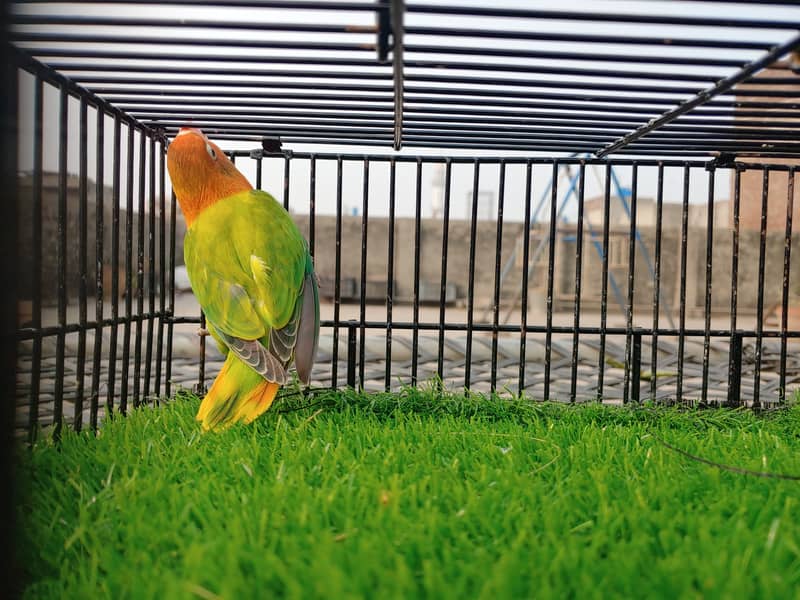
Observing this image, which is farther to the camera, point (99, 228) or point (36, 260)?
point (99, 228)

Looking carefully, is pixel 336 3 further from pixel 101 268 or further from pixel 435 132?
pixel 101 268

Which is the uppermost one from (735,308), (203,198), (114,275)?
(203,198)

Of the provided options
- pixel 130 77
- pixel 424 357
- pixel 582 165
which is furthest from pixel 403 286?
pixel 130 77

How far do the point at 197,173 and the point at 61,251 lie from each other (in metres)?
0.54

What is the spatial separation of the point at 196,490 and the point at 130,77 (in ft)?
4.97

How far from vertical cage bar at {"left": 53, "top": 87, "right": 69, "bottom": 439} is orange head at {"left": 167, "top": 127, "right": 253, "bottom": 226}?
365 millimetres

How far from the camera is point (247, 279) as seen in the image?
6.62 feet

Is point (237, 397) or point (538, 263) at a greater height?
point (538, 263)

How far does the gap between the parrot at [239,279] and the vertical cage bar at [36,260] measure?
15.9 inches

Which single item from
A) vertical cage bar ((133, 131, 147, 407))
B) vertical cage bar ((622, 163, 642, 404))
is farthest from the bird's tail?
vertical cage bar ((622, 163, 642, 404))

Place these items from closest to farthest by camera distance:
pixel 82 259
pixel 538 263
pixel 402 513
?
pixel 402 513 → pixel 82 259 → pixel 538 263

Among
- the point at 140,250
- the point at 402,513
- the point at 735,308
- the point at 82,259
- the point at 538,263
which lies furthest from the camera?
the point at 538,263

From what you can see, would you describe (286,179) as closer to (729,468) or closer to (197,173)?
(197,173)

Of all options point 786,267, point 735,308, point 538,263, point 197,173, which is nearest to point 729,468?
point 735,308
